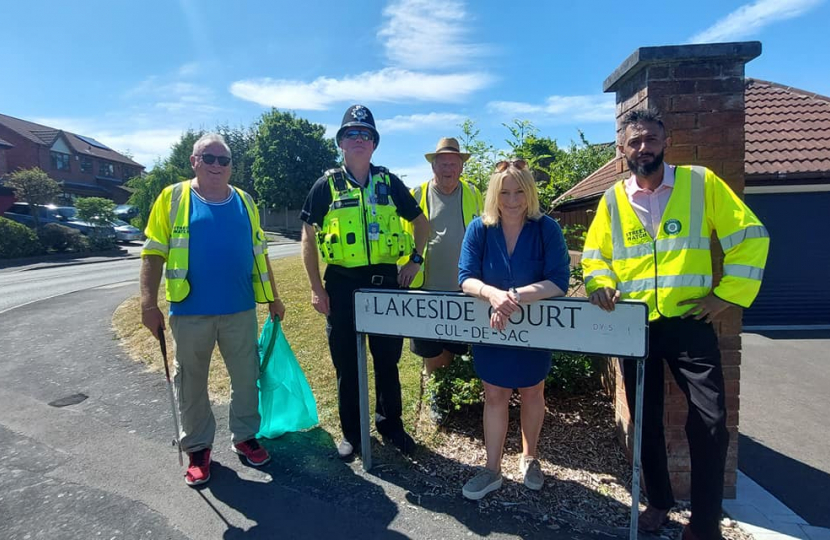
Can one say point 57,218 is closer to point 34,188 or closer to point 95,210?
point 34,188

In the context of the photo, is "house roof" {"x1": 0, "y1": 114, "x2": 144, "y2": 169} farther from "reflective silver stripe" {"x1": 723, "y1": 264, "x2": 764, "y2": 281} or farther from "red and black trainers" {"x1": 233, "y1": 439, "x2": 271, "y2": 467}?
"reflective silver stripe" {"x1": 723, "y1": 264, "x2": 764, "y2": 281}

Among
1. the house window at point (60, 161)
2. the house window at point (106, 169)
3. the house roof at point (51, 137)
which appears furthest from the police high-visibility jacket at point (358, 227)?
the house window at point (106, 169)

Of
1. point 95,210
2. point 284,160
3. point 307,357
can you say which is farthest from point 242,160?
point 307,357

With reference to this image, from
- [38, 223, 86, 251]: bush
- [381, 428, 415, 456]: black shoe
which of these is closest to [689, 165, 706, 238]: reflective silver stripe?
[381, 428, 415, 456]: black shoe

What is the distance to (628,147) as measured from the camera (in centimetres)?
247

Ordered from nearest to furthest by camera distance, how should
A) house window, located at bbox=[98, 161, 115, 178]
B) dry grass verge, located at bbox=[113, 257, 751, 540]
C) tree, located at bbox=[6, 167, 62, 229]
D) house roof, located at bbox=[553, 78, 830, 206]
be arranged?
dry grass verge, located at bbox=[113, 257, 751, 540]
house roof, located at bbox=[553, 78, 830, 206]
tree, located at bbox=[6, 167, 62, 229]
house window, located at bbox=[98, 161, 115, 178]

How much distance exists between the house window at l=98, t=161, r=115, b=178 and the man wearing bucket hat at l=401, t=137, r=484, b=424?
52.5 metres

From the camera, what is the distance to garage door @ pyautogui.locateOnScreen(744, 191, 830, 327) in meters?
8.27

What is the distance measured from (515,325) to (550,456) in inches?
49.6

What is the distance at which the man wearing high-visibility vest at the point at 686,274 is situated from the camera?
2.26 m

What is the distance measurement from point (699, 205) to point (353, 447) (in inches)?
103

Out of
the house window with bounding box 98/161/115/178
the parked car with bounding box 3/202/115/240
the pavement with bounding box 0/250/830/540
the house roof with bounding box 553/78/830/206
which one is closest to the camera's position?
the pavement with bounding box 0/250/830/540

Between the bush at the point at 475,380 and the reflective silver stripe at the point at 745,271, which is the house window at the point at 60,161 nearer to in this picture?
the bush at the point at 475,380

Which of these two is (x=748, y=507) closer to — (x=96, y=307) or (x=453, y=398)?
(x=453, y=398)
